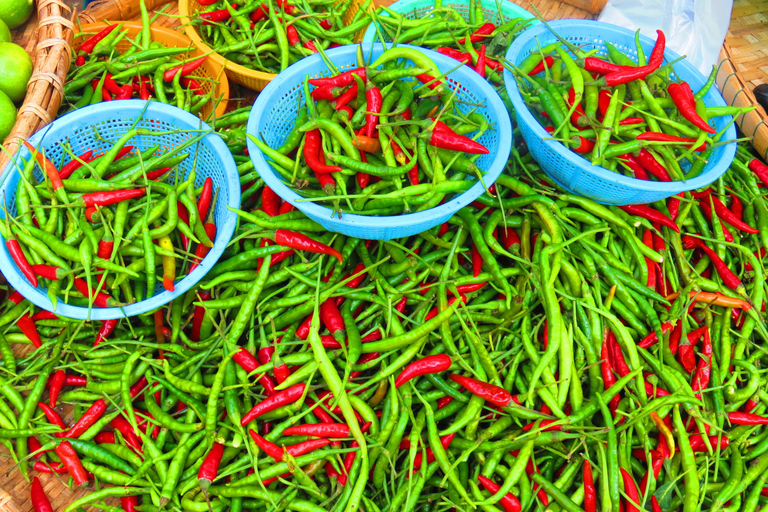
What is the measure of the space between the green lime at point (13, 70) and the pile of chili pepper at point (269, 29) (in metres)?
1.02

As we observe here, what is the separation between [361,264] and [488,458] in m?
1.13

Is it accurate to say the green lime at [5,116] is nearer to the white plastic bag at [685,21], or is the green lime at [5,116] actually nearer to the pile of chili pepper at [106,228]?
the pile of chili pepper at [106,228]

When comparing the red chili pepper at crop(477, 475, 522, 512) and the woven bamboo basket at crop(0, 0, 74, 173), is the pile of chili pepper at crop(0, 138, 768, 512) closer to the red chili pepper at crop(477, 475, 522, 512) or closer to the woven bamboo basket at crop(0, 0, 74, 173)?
the red chili pepper at crop(477, 475, 522, 512)

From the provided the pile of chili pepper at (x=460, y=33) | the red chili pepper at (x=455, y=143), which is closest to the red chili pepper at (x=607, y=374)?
the red chili pepper at (x=455, y=143)

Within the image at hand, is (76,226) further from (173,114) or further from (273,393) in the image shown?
(273,393)

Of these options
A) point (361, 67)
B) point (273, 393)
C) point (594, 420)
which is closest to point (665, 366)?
point (594, 420)

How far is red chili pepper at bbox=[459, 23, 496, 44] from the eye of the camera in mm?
3314

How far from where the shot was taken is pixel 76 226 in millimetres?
2457

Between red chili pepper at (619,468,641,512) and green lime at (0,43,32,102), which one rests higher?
green lime at (0,43,32,102)

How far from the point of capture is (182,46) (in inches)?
137

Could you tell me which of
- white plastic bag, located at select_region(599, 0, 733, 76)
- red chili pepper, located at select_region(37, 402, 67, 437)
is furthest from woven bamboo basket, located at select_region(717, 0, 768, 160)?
red chili pepper, located at select_region(37, 402, 67, 437)

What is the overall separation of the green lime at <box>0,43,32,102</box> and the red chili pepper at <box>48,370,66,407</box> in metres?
1.73

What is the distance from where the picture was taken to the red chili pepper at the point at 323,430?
7.45 feet

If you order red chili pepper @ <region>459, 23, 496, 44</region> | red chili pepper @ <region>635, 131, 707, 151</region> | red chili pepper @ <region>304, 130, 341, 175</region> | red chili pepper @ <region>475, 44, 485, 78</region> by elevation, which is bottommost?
red chili pepper @ <region>635, 131, 707, 151</region>
